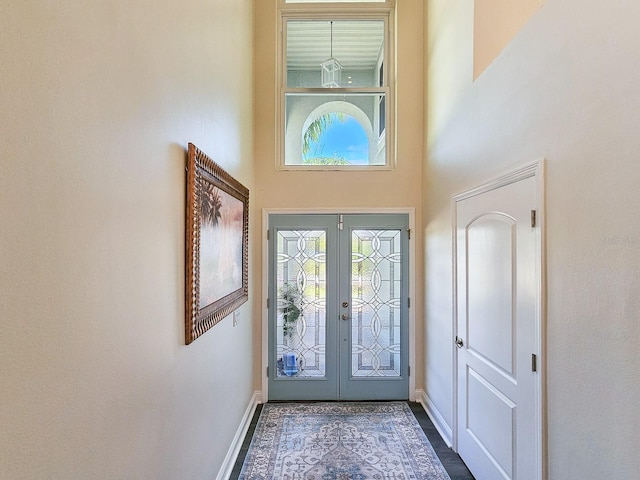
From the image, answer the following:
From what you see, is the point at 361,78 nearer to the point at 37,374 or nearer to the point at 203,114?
the point at 203,114

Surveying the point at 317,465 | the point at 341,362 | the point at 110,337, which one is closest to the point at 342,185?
the point at 341,362

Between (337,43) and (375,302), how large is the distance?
2.98m

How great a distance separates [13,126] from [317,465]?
2.73 metres

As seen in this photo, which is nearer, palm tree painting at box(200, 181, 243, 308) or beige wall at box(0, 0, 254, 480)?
beige wall at box(0, 0, 254, 480)

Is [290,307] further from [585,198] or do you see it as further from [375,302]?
[585,198]

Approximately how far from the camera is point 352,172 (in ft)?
12.1

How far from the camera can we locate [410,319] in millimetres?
3643

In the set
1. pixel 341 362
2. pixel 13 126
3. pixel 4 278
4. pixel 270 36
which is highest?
pixel 270 36

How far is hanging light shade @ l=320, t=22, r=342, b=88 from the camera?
3871 mm

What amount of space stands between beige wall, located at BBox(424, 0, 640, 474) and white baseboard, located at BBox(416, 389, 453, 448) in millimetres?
1351

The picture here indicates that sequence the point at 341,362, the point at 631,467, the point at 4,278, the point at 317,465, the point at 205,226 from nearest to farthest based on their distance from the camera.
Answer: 1. the point at 4,278
2. the point at 631,467
3. the point at 205,226
4. the point at 317,465
5. the point at 341,362

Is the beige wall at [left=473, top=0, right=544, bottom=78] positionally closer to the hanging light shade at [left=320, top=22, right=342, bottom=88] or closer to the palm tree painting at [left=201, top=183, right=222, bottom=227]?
the hanging light shade at [left=320, top=22, right=342, bottom=88]

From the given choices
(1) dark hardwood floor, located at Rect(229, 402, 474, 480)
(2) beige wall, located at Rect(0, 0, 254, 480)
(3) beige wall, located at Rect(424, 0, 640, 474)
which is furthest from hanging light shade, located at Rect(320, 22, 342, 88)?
(1) dark hardwood floor, located at Rect(229, 402, 474, 480)

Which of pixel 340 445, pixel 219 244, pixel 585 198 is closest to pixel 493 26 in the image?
pixel 585 198
